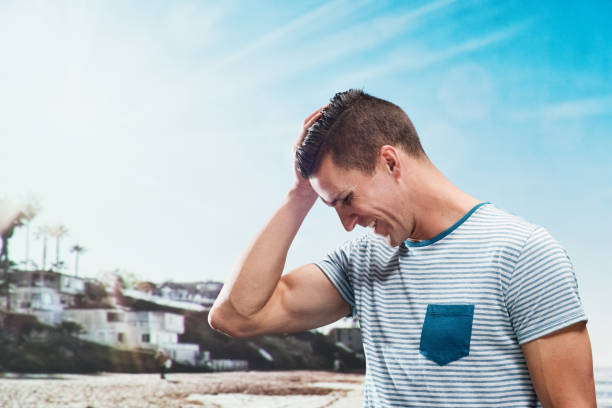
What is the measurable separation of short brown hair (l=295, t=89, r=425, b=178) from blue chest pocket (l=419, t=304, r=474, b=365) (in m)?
0.27

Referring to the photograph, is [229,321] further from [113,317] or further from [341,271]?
[113,317]

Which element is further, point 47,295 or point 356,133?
point 47,295

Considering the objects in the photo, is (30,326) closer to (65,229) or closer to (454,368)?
(65,229)

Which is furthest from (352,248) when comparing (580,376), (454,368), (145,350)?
(145,350)

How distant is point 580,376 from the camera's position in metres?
0.82

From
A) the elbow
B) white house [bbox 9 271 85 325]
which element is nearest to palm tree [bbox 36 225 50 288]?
white house [bbox 9 271 85 325]

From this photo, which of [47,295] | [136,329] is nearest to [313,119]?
[136,329]

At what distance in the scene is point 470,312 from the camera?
889 mm

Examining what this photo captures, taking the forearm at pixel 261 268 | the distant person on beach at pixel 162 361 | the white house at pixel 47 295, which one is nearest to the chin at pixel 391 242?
the forearm at pixel 261 268

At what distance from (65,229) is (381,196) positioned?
25.6ft

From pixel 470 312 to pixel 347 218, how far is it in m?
0.28

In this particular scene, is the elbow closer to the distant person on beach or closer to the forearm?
the forearm

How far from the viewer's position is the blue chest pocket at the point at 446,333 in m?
0.89

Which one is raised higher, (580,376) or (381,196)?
(381,196)
